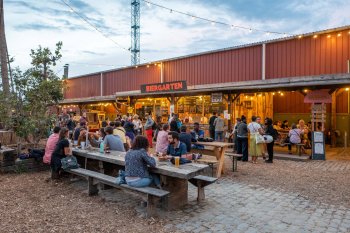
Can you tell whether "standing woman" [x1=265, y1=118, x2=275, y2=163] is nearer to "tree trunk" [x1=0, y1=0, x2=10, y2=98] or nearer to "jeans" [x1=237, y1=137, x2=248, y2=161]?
"jeans" [x1=237, y1=137, x2=248, y2=161]

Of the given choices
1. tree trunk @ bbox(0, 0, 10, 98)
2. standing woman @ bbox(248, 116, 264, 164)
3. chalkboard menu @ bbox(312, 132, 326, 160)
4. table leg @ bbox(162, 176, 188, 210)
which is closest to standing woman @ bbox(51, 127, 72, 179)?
table leg @ bbox(162, 176, 188, 210)

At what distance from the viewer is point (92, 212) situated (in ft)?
16.8

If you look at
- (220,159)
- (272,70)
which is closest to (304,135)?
(272,70)

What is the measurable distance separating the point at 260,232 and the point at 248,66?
1205cm

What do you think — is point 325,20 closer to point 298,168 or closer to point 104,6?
point 104,6

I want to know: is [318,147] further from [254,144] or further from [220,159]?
[220,159]

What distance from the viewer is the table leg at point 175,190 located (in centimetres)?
526

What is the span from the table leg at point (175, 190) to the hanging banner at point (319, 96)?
805cm

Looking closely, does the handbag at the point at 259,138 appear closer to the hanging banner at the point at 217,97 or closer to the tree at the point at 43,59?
the hanging banner at the point at 217,97

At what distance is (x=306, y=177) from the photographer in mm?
7914

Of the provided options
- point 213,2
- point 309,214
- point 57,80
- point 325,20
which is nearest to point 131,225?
point 309,214

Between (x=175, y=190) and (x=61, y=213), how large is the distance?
6.46ft

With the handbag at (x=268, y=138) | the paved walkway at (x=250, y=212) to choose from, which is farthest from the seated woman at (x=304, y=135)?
the paved walkway at (x=250, y=212)

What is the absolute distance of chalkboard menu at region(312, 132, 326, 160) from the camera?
1095 centimetres
